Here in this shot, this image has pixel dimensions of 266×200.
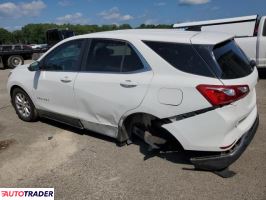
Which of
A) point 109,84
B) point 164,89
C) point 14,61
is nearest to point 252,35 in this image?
point 109,84

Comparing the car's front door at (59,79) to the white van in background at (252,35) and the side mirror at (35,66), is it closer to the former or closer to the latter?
the side mirror at (35,66)

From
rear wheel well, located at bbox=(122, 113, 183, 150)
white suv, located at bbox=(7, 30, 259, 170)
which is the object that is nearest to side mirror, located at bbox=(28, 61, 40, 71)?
white suv, located at bbox=(7, 30, 259, 170)

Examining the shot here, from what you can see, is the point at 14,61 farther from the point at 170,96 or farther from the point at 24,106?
the point at 170,96

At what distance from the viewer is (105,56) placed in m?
4.84

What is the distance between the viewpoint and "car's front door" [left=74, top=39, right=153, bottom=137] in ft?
14.3

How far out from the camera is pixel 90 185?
13.3 feet

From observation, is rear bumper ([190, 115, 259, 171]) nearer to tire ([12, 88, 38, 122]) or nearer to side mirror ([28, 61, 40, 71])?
side mirror ([28, 61, 40, 71])

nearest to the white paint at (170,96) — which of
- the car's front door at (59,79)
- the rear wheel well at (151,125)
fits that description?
the rear wheel well at (151,125)

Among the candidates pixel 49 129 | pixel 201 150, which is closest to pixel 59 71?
pixel 49 129

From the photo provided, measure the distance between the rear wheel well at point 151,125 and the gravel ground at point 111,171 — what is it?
1.00 feet

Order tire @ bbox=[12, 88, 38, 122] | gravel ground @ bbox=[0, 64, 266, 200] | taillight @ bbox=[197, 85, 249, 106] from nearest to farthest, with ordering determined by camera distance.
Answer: taillight @ bbox=[197, 85, 249, 106]
gravel ground @ bbox=[0, 64, 266, 200]
tire @ bbox=[12, 88, 38, 122]

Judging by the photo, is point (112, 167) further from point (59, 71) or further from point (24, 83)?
point (24, 83)

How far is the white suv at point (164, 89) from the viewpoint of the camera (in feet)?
12.5

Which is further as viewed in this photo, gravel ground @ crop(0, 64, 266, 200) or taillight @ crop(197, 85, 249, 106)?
gravel ground @ crop(0, 64, 266, 200)
